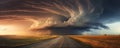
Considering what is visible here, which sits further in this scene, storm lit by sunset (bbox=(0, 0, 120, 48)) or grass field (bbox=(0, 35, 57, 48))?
grass field (bbox=(0, 35, 57, 48))

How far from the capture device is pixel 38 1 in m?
16.9

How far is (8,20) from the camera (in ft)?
58.0

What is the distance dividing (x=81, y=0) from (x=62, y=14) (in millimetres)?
1473

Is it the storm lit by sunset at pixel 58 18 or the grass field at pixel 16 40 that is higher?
the storm lit by sunset at pixel 58 18

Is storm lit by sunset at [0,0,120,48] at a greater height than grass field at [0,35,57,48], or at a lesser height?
greater

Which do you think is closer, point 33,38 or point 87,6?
point 87,6

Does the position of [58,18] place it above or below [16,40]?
above

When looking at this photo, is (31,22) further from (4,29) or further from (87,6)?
(87,6)

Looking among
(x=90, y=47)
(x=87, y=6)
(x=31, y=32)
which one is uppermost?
(x=87, y=6)

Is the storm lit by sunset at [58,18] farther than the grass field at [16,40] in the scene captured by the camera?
No

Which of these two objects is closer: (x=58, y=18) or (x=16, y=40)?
(x=58, y=18)

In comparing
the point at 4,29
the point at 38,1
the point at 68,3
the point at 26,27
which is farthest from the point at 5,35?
the point at 68,3

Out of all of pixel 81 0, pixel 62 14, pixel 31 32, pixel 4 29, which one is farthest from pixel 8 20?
pixel 81 0

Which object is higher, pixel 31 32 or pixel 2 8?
pixel 2 8
